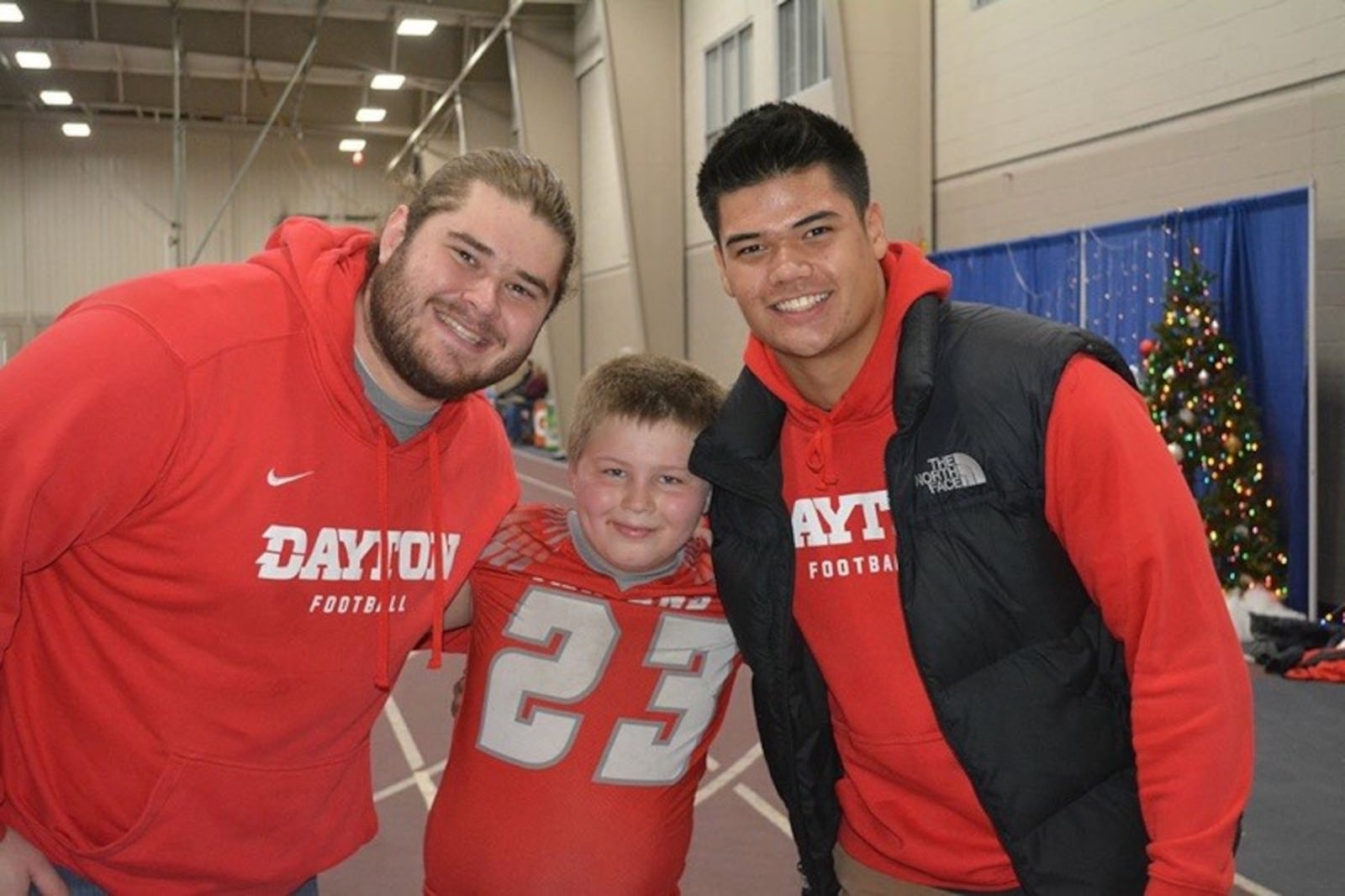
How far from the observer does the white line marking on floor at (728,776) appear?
19.7ft

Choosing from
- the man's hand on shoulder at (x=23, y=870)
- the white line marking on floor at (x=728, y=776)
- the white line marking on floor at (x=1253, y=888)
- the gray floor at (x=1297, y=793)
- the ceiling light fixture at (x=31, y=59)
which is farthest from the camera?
the ceiling light fixture at (x=31, y=59)

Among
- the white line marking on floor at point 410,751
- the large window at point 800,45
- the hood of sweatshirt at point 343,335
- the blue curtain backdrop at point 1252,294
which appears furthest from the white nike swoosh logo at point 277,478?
the large window at point 800,45

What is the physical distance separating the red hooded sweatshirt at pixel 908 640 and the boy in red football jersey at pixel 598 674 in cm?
45

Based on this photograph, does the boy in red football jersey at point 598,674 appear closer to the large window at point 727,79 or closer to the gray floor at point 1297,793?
the gray floor at point 1297,793

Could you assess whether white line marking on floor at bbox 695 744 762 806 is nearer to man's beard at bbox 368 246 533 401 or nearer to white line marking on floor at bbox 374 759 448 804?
white line marking on floor at bbox 374 759 448 804

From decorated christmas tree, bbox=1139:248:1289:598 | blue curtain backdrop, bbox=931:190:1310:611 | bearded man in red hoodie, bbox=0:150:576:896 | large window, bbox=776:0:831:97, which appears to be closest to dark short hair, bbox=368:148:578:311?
bearded man in red hoodie, bbox=0:150:576:896

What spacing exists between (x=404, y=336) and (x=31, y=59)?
28.1 metres

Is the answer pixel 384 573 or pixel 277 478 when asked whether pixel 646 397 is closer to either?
pixel 384 573

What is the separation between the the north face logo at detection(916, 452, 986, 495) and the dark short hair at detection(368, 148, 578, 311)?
834 millimetres

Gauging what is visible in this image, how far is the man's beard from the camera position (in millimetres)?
2344

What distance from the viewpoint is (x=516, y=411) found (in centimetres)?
2809

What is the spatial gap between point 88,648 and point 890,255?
5.68ft

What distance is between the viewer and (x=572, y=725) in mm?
2869

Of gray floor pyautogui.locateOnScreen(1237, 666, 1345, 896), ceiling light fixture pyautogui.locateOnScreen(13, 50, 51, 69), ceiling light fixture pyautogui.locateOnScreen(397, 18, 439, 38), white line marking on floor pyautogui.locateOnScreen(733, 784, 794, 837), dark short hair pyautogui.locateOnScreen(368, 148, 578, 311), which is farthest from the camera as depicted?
ceiling light fixture pyautogui.locateOnScreen(13, 50, 51, 69)
